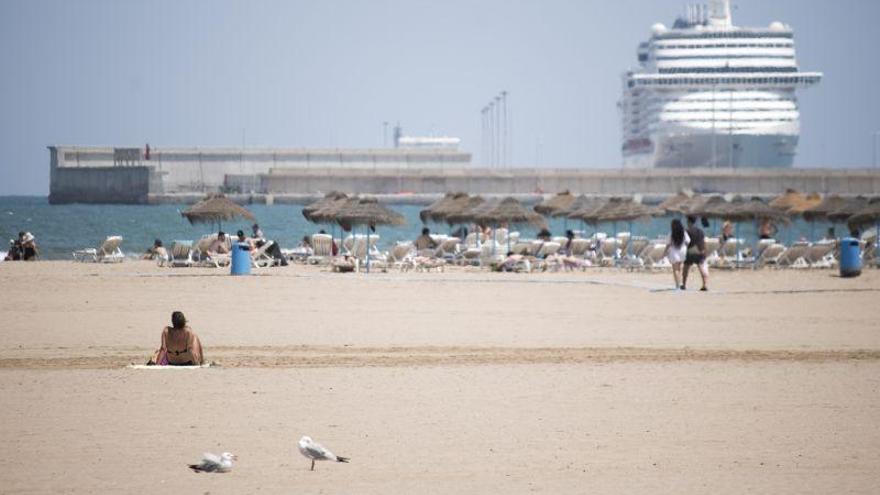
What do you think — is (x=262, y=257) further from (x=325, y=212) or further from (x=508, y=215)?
(x=508, y=215)

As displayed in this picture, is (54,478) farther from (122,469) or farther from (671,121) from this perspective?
(671,121)

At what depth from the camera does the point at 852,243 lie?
2075 centimetres

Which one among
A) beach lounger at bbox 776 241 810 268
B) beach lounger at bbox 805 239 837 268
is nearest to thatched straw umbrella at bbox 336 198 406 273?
beach lounger at bbox 776 241 810 268

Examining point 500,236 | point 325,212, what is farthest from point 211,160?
point 325,212

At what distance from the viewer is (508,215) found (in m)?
25.1

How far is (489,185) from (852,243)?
257 ft

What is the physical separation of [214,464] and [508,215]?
18793 millimetres

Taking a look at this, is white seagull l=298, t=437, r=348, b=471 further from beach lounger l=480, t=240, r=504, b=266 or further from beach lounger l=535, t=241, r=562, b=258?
beach lounger l=535, t=241, r=562, b=258

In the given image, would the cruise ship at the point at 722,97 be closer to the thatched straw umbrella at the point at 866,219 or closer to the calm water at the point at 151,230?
the calm water at the point at 151,230

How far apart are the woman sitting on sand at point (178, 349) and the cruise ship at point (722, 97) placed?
9213 centimetres

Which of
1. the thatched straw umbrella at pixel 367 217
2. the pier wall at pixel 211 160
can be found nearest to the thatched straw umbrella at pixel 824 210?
the thatched straw umbrella at pixel 367 217

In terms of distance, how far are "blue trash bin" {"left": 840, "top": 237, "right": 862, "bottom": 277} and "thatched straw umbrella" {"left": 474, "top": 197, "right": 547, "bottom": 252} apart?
588 centimetres

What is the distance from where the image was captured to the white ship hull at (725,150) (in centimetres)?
9981

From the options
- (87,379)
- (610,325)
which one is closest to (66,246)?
(610,325)
